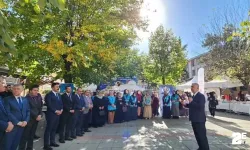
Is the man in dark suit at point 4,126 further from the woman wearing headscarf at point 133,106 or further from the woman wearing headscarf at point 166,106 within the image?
the woman wearing headscarf at point 166,106

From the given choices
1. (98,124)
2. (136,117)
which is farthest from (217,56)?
(98,124)

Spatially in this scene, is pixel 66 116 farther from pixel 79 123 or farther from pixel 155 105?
pixel 155 105

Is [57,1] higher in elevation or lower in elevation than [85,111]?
higher

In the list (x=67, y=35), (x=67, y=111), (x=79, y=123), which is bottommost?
(x=79, y=123)

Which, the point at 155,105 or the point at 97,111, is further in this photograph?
the point at 155,105

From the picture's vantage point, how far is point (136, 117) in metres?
17.1

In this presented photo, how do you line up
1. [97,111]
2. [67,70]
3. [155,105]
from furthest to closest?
1. [155,105]
2. [67,70]
3. [97,111]

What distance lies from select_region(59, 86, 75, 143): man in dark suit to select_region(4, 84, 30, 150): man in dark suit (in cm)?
289

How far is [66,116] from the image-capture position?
30.6ft

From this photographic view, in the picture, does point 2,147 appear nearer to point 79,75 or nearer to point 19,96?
point 19,96

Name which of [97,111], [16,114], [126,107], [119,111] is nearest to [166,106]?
[126,107]

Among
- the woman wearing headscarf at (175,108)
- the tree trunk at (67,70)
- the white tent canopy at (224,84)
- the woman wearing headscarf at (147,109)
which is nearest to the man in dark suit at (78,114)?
the tree trunk at (67,70)

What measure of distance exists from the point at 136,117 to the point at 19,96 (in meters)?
11.5

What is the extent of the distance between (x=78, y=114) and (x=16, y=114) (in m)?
4.35
